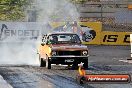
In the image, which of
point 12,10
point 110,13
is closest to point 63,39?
point 12,10

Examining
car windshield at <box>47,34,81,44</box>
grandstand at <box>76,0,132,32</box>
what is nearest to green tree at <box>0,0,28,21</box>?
grandstand at <box>76,0,132,32</box>

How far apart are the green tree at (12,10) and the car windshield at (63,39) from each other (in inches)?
1009

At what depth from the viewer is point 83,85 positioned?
44.2ft

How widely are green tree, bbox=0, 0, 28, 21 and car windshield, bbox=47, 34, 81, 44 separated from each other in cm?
2563

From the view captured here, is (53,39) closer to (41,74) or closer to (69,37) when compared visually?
(69,37)

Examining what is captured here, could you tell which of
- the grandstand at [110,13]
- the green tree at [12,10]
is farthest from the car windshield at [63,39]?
the green tree at [12,10]

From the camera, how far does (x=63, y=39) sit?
20.1 m

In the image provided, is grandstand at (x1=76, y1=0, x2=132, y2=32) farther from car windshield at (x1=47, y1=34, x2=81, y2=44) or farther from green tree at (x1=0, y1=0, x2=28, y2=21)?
car windshield at (x1=47, y1=34, x2=81, y2=44)

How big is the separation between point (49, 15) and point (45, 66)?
90.5 ft

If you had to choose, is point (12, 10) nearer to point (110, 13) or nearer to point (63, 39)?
point (110, 13)

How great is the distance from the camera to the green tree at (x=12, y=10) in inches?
1812

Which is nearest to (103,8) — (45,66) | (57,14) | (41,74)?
(57,14)

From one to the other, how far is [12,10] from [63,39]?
1107 inches

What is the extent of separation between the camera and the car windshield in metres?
19.8
